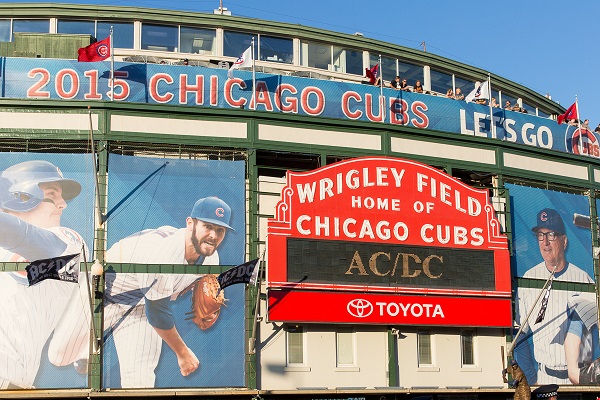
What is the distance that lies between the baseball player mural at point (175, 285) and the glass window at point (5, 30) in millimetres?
13995

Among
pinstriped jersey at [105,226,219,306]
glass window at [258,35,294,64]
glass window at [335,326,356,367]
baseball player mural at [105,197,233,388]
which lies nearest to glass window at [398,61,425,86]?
glass window at [258,35,294,64]

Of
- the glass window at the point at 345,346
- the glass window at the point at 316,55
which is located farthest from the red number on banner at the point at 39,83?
the glass window at the point at 316,55

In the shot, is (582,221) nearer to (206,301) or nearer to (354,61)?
(354,61)

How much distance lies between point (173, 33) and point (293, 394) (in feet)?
64.0

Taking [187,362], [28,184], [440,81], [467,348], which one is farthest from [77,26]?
[467,348]

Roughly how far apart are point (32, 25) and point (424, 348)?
23.9 meters

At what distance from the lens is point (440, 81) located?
1928 inches

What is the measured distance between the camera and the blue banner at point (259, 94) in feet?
112

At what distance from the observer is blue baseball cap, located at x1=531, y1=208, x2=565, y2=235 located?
38969 mm

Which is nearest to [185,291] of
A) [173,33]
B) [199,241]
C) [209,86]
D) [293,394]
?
[199,241]

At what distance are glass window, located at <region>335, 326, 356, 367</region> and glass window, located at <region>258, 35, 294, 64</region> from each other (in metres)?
15.9

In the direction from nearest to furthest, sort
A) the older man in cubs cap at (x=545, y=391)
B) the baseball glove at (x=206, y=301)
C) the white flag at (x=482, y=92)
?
the baseball glove at (x=206, y=301) < the older man in cubs cap at (x=545, y=391) < the white flag at (x=482, y=92)

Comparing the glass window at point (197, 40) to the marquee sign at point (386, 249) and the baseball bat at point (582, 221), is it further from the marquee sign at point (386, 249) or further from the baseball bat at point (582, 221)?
the baseball bat at point (582, 221)

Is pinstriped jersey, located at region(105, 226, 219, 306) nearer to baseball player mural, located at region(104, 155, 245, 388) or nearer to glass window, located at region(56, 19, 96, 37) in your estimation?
baseball player mural, located at region(104, 155, 245, 388)
